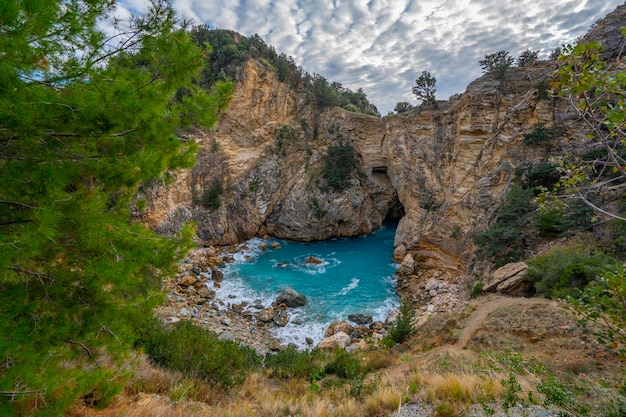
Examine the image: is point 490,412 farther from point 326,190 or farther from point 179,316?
point 326,190

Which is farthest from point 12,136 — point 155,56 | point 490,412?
point 490,412

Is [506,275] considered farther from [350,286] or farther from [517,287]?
[350,286]

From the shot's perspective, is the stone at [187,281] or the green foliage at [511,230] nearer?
the green foliage at [511,230]

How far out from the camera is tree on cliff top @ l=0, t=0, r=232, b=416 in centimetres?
202

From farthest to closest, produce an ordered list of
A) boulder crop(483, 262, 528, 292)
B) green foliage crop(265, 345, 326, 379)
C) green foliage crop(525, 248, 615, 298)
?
boulder crop(483, 262, 528, 292)
green foliage crop(525, 248, 615, 298)
green foliage crop(265, 345, 326, 379)

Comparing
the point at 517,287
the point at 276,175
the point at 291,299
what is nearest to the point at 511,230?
the point at 517,287

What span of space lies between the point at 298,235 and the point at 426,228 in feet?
33.7

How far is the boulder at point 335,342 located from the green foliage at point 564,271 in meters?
6.48

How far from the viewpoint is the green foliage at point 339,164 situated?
80.7 feet

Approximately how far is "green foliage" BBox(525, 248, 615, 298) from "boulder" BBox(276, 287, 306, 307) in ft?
30.6

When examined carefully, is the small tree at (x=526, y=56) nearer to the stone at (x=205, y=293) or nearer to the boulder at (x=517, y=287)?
the boulder at (x=517, y=287)

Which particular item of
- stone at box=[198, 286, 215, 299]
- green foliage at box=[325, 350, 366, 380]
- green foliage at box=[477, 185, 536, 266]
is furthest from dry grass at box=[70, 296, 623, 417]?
stone at box=[198, 286, 215, 299]

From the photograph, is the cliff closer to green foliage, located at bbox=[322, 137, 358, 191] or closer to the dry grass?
green foliage, located at bbox=[322, 137, 358, 191]

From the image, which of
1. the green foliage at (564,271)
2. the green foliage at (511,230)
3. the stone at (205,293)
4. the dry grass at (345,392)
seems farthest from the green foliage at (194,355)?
the green foliage at (511,230)
